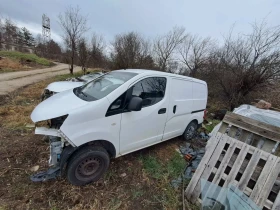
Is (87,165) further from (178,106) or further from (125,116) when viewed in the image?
(178,106)

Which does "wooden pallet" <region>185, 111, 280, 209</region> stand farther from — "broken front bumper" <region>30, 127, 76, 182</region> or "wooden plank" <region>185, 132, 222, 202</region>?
"broken front bumper" <region>30, 127, 76, 182</region>

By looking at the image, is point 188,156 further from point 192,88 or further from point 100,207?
point 100,207

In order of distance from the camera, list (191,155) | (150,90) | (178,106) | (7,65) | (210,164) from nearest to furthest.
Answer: (210,164), (150,90), (178,106), (191,155), (7,65)

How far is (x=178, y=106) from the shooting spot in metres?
3.51

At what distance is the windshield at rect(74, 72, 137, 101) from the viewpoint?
259cm

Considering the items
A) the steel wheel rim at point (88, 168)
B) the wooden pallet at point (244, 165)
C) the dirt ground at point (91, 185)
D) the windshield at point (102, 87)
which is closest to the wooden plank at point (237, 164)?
the wooden pallet at point (244, 165)

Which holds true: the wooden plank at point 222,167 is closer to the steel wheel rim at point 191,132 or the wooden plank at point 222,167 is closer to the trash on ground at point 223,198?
the trash on ground at point 223,198

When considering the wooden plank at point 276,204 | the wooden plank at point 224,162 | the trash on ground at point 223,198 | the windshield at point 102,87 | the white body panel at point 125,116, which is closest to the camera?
the wooden plank at point 276,204

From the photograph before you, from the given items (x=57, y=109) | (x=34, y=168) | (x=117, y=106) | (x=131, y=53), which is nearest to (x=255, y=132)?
(x=117, y=106)

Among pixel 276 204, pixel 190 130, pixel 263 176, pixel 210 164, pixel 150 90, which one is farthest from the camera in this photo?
pixel 190 130

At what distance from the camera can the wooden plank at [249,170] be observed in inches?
81.8

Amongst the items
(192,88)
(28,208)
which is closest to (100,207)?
(28,208)

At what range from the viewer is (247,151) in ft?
7.14

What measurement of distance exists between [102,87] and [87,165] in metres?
1.36
